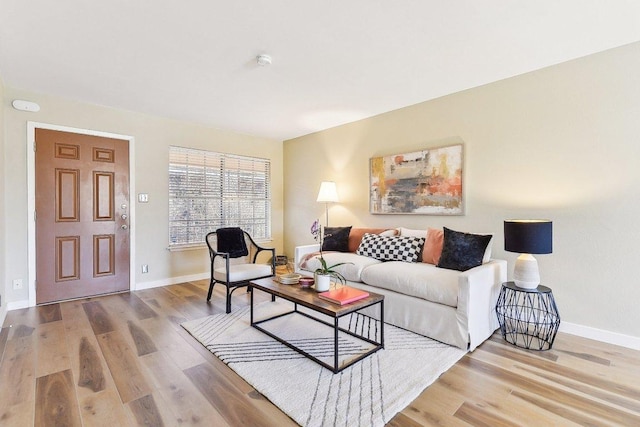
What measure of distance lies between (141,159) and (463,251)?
404cm

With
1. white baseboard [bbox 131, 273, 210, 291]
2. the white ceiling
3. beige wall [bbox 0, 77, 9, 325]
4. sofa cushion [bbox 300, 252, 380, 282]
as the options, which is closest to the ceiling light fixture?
the white ceiling

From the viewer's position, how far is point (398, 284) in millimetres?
2795

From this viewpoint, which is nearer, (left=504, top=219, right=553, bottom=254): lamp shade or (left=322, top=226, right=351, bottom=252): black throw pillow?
(left=504, top=219, right=553, bottom=254): lamp shade

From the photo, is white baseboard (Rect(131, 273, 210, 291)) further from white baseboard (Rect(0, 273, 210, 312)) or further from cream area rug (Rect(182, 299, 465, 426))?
cream area rug (Rect(182, 299, 465, 426))

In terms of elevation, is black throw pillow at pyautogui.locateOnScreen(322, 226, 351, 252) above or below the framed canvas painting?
below

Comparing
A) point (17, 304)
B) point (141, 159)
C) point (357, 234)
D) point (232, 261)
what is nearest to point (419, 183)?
point (357, 234)

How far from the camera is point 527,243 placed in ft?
7.82

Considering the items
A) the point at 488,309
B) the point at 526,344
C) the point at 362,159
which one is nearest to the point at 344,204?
the point at 362,159

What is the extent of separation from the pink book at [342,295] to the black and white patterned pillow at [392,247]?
42.0 inches

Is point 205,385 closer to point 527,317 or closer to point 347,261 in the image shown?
point 347,261

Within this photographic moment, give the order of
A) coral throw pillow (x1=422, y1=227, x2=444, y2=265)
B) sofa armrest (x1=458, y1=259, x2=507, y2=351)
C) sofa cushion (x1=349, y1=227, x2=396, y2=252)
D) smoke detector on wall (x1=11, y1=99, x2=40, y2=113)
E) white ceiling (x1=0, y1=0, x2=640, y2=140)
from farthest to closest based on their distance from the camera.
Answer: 1. sofa cushion (x1=349, y1=227, x2=396, y2=252)
2. smoke detector on wall (x1=11, y1=99, x2=40, y2=113)
3. coral throw pillow (x1=422, y1=227, x2=444, y2=265)
4. sofa armrest (x1=458, y1=259, x2=507, y2=351)
5. white ceiling (x1=0, y1=0, x2=640, y2=140)

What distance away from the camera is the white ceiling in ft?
6.50

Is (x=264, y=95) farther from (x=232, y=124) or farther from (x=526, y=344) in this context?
(x=526, y=344)

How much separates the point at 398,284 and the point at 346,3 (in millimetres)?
2213
